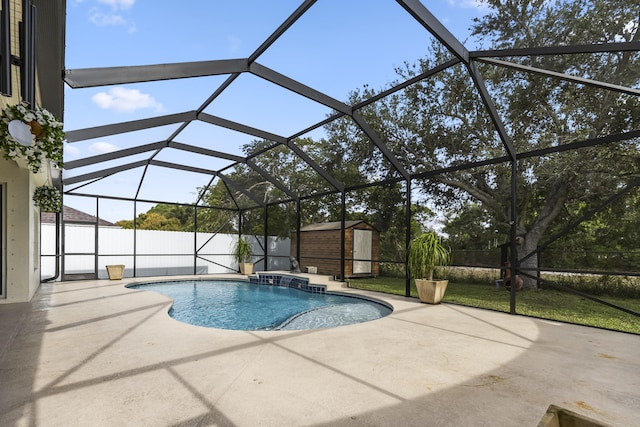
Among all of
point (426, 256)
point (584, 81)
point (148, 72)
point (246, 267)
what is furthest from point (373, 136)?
point (246, 267)

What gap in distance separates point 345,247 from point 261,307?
18.4 ft

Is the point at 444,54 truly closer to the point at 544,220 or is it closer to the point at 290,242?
the point at 544,220

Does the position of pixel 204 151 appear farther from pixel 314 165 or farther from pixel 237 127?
pixel 314 165

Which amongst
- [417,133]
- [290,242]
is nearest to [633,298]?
[417,133]

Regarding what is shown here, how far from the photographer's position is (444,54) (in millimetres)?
9875

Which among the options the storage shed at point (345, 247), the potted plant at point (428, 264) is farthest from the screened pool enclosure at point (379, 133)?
the potted plant at point (428, 264)

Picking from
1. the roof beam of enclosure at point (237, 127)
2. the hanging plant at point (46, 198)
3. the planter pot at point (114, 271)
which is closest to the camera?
the hanging plant at point (46, 198)

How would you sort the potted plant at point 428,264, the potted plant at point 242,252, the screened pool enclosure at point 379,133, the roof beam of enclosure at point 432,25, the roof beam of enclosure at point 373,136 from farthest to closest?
the potted plant at point 242,252 → the roof beam of enclosure at point 373,136 → the potted plant at point 428,264 → the screened pool enclosure at point 379,133 → the roof beam of enclosure at point 432,25

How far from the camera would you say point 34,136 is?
253cm

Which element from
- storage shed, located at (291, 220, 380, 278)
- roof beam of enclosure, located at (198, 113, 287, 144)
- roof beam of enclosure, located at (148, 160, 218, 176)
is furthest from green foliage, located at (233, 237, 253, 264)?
roof beam of enclosure, located at (198, 113, 287, 144)

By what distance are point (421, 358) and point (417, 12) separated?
3.65m

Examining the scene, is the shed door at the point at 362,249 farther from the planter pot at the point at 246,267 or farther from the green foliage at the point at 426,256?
the green foliage at the point at 426,256

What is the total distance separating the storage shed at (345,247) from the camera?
40.1 feet

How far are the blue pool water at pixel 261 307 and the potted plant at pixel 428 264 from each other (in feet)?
2.59
